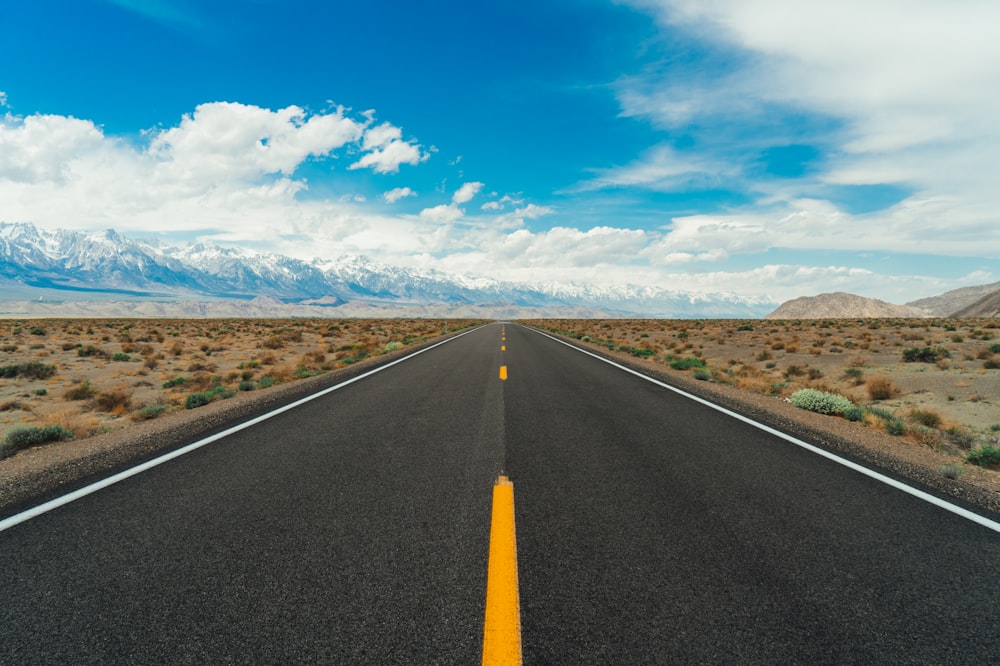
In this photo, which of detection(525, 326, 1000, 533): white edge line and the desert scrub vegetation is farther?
the desert scrub vegetation

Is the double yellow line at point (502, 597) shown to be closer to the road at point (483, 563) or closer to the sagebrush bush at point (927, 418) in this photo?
the road at point (483, 563)

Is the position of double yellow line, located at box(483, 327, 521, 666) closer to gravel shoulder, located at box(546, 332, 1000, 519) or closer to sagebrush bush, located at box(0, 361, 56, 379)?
gravel shoulder, located at box(546, 332, 1000, 519)

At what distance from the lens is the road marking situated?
216 centimetres

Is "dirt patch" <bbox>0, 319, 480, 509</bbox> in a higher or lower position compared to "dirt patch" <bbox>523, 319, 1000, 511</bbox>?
lower

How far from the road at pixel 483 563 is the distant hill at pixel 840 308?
155880 millimetres

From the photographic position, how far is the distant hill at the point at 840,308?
14338cm

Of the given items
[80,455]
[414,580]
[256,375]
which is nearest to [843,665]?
[414,580]

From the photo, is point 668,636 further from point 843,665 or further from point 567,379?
point 567,379

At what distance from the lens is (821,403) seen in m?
8.27

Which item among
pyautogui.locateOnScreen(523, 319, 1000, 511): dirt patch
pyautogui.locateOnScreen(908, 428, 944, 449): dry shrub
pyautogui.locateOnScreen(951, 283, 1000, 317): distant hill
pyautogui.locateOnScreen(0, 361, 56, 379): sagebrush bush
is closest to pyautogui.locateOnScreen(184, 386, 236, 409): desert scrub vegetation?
pyautogui.locateOnScreen(0, 361, 56, 379): sagebrush bush

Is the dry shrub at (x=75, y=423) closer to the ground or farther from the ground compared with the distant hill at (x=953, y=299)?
closer to the ground

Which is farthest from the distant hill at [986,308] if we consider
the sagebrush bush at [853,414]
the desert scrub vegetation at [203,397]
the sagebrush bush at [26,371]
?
the sagebrush bush at [26,371]

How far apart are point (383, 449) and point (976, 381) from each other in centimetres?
1530

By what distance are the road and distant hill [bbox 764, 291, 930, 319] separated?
511ft
